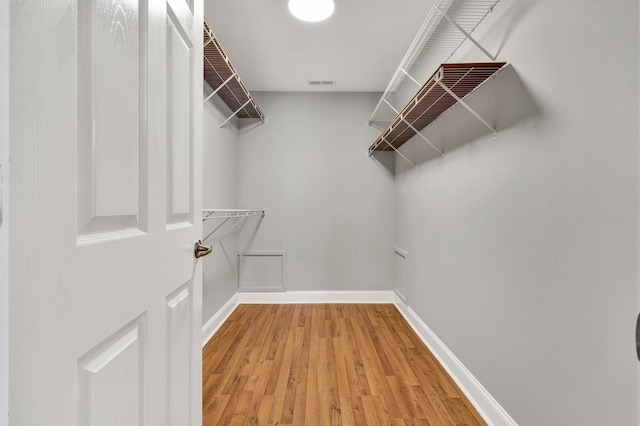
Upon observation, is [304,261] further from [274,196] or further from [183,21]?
[183,21]

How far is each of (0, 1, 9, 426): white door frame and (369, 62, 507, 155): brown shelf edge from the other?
1.46 metres

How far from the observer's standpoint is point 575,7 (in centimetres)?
104

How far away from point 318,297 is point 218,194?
1.61m

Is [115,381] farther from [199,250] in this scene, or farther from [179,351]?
[199,250]

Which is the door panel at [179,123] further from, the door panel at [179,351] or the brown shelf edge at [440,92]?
the brown shelf edge at [440,92]

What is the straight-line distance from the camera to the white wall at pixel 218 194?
2.53m

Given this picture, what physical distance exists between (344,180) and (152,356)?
3022 millimetres

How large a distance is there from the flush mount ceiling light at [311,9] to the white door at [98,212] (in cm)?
139

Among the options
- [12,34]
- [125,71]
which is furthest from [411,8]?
[12,34]

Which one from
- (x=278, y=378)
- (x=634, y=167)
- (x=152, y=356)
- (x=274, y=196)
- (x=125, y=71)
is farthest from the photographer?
(x=274, y=196)

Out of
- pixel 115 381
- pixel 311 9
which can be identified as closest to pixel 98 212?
pixel 115 381

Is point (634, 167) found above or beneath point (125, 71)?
beneath

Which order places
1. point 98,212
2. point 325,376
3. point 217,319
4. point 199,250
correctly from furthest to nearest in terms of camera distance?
1. point 217,319
2. point 325,376
3. point 199,250
4. point 98,212

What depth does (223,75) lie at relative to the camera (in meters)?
2.27
